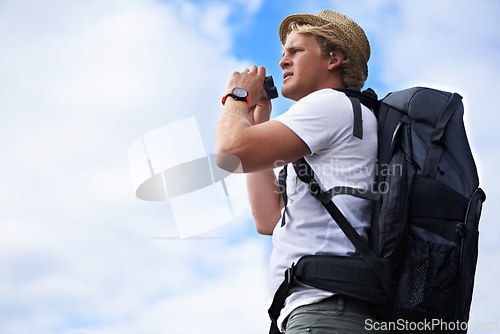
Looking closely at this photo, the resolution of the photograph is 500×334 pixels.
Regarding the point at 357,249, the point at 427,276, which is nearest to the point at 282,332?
the point at 357,249

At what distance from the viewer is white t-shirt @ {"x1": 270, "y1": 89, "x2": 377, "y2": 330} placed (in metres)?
2.55

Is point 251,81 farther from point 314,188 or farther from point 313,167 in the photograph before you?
point 314,188

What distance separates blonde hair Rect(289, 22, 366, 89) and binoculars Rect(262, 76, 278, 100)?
0.36 meters

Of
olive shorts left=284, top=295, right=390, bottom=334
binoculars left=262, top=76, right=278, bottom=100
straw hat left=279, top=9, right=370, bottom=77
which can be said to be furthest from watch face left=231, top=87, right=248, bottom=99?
olive shorts left=284, top=295, right=390, bottom=334

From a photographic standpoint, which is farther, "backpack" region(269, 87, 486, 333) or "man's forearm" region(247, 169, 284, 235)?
"man's forearm" region(247, 169, 284, 235)

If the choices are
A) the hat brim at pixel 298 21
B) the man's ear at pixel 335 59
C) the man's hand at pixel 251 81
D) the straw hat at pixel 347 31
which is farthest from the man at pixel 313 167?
the hat brim at pixel 298 21

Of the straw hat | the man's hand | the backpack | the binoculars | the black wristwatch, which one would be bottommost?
the backpack

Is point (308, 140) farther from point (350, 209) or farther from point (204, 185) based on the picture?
point (204, 185)

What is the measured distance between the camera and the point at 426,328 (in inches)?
96.5

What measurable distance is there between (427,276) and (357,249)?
331 mm

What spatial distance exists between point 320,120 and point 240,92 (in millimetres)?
546

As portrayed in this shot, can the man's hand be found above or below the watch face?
above

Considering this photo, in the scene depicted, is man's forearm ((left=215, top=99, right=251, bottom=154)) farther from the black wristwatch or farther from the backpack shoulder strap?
the backpack shoulder strap

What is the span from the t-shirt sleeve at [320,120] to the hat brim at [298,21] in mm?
810
